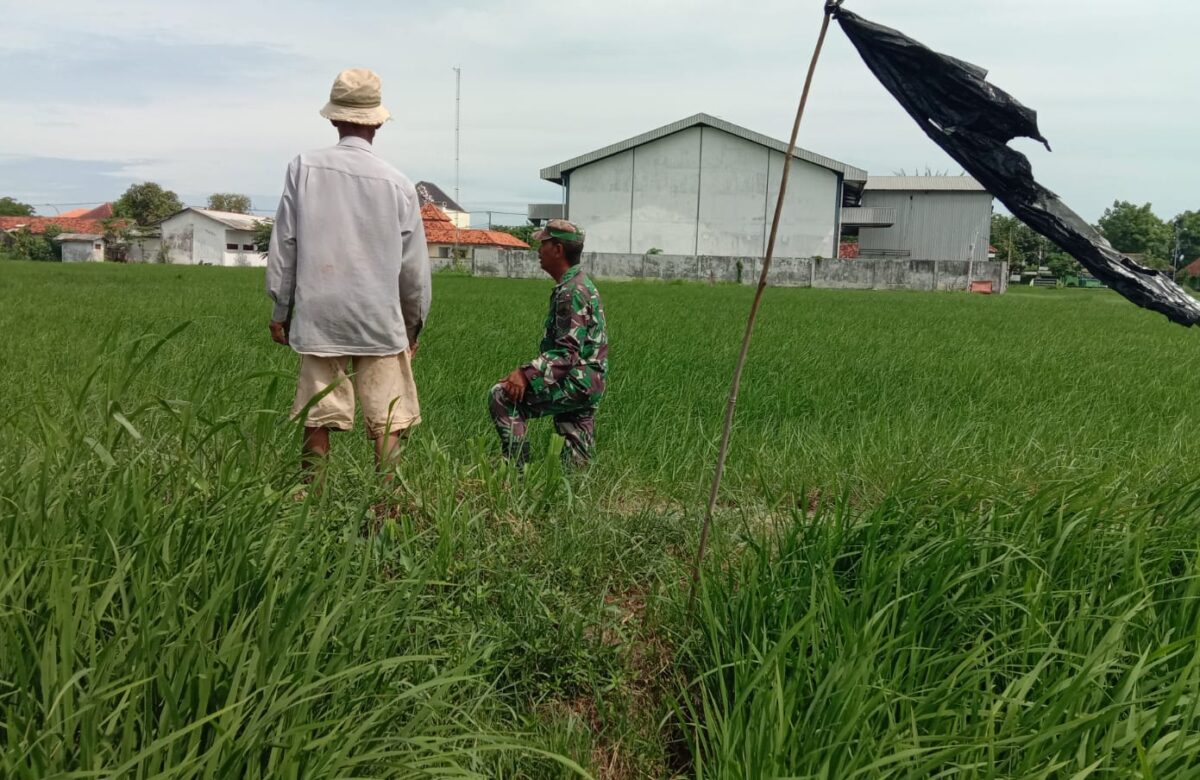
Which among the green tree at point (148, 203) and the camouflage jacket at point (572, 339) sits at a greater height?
the green tree at point (148, 203)

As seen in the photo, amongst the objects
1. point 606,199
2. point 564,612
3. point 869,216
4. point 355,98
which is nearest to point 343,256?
point 355,98

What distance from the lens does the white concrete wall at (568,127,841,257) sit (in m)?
34.7

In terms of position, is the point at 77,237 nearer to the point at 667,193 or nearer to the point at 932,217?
the point at 667,193

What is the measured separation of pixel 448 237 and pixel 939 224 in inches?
1258

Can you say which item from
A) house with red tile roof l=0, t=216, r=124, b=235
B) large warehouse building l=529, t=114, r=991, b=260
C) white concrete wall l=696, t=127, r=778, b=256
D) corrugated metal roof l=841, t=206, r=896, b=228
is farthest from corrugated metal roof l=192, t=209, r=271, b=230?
corrugated metal roof l=841, t=206, r=896, b=228

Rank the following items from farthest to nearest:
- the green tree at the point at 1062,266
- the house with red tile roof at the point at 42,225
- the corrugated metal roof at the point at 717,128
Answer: the house with red tile roof at the point at 42,225
the green tree at the point at 1062,266
the corrugated metal roof at the point at 717,128

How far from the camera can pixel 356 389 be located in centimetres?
339

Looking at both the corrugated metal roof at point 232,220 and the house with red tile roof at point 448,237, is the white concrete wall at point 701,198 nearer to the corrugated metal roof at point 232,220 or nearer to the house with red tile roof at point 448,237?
the house with red tile roof at point 448,237

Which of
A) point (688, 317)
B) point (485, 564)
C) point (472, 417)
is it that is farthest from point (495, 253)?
point (485, 564)

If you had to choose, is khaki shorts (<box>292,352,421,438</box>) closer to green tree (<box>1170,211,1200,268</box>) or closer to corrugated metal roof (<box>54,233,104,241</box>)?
corrugated metal roof (<box>54,233,104,241</box>)

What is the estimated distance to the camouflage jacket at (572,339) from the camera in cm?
362

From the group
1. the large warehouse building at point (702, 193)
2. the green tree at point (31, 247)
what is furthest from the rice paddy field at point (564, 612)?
the green tree at point (31, 247)

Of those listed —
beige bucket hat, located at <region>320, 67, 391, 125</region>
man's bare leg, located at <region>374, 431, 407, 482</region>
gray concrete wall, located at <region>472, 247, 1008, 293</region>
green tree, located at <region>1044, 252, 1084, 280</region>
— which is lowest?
man's bare leg, located at <region>374, 431, 407, 482</region>

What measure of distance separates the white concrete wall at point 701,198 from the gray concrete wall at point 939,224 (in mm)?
11045
